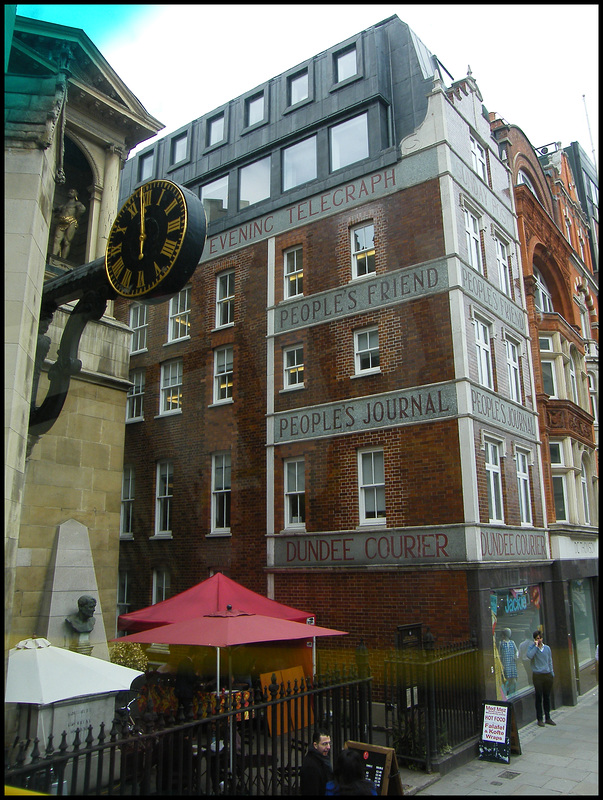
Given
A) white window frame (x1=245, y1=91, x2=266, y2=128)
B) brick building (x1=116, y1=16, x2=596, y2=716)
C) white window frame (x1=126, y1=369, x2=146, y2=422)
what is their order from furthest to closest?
white window frame (x1=126, y1=369, x2=146, y2=422)
white window frame (x1=245, y1=91, x2=266, y2=128)
brick building (x1=116, y1=16, x2=596, y2=716)

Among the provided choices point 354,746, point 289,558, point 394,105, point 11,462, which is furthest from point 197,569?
point 394,105

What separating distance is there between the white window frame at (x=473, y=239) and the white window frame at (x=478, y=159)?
61.8 inches

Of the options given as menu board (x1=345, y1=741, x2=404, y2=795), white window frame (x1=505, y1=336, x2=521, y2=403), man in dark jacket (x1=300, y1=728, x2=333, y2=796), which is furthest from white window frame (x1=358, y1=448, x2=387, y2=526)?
man in dark jacket (x1=300, y1=728, x2=333, y2=796)

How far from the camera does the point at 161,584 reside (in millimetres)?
18172

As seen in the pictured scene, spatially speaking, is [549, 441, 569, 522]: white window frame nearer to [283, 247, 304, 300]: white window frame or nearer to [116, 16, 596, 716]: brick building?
[116, 16, 596, 716]: brick building

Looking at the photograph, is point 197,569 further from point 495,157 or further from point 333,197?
point 495,157

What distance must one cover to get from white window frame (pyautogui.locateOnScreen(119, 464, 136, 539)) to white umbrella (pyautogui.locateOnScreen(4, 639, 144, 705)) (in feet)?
38.2

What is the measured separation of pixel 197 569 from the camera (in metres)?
17.5

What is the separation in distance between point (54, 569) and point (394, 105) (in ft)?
48.1

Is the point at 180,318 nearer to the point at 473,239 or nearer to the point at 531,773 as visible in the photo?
the point at 473,239

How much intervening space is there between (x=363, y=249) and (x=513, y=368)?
17.3 feet

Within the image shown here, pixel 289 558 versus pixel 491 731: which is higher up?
pixel 289 558

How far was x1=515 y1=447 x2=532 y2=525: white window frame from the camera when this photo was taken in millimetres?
16250

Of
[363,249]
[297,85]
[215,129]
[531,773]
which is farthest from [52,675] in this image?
[215,129]
